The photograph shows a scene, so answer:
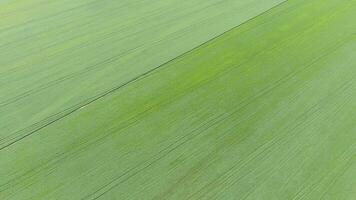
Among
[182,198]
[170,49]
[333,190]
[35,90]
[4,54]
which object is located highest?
[4,54]

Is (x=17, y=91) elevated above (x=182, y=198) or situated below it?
above

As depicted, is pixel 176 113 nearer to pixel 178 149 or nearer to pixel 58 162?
pixel 178 149

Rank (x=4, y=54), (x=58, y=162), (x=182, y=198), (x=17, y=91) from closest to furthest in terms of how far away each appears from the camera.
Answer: (x=182, y=198), (x=58, y=162), (x=17, y=91), (x=4, y=54)

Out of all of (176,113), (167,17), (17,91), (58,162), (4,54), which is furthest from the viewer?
(167,17)

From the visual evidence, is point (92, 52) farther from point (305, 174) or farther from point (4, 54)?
point (305, 174)

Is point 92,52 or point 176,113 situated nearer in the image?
point 176,113

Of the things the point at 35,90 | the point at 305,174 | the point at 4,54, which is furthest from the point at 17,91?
the point at 305,174
